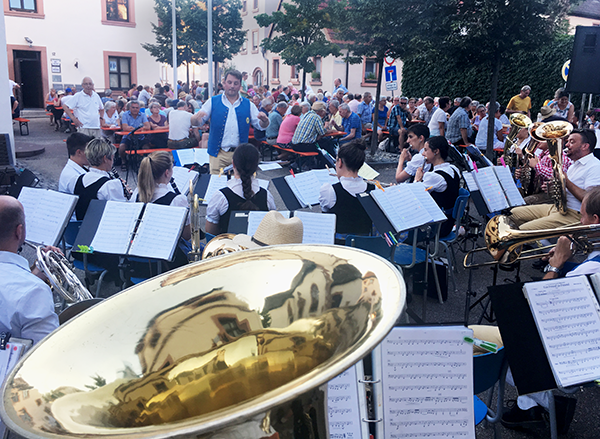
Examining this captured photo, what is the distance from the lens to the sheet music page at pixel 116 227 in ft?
10.5

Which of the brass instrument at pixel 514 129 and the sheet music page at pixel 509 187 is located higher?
the brass instrument at pixel 514 129

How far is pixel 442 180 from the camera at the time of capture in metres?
4.30

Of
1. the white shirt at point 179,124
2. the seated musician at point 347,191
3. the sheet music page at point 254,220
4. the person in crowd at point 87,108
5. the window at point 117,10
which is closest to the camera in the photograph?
the sheet music page at point 254,220

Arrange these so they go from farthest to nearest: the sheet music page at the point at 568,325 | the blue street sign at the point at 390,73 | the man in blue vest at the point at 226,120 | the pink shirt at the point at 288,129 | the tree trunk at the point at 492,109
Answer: the blue street sign at the point at 390,73, the pink shirt at the point at 288,129, the tree trunk at the point at 492,109, the man in blue vest at the point at 226,120, the sheet music page at the point at 568,325

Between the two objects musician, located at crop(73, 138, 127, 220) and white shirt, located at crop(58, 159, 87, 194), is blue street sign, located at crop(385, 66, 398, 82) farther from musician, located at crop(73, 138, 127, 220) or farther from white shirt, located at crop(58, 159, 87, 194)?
white shirt, located at crop(58, 159, 87, 194)

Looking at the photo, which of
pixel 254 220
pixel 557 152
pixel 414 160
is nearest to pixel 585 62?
pixel 557 152

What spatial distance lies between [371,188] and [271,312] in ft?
8.36

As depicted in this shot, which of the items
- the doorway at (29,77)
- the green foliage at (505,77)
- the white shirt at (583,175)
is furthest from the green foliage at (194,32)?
the white shirt at (583,175)

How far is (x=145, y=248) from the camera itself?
10.4ft

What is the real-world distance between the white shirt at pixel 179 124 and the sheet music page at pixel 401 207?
575cm

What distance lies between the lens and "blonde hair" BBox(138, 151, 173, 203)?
361cm

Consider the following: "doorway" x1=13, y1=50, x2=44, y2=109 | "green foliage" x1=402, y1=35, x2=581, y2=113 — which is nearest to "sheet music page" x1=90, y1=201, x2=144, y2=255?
"green foliage" x1=402, y1=35, x2=581, y2=113

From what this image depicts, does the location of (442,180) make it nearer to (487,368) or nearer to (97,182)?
(487,368)

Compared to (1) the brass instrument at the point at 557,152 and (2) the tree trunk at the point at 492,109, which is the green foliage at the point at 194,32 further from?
(1) the brass instrument at the point at 557,152
